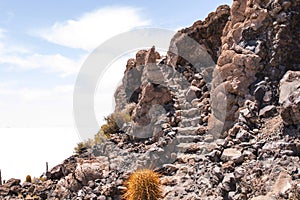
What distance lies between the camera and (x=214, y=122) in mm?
13609

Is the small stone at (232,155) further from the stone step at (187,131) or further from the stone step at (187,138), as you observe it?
the stone step at (187,131)

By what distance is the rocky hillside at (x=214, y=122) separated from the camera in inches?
382

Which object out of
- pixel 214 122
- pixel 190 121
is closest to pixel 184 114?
A: pixel 190 121

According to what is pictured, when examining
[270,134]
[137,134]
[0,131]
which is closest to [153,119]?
[137,134]

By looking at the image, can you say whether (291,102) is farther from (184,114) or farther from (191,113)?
(184,114)

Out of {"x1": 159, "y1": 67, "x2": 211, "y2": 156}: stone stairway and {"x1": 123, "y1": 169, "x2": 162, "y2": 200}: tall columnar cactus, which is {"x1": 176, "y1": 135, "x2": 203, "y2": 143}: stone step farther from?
{"x1": 123, "y1": 169, "x2": 162, "y2": 200}: tall columnar cactus

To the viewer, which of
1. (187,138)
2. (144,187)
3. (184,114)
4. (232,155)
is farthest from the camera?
(184,114)

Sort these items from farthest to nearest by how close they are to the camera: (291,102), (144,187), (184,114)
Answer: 1. (184,114)
2. (291,102)
3. (144,187)

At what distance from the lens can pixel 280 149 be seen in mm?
9594

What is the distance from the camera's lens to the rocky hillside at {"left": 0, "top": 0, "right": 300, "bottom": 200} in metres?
9.70

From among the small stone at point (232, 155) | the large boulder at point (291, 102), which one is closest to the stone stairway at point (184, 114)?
the small stone at point (232, 155)

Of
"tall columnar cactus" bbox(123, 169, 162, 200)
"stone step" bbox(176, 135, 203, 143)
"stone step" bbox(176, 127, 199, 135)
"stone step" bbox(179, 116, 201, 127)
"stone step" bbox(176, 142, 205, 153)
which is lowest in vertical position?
"tall columnar cactus" bbox(123, 169, 162, 200)

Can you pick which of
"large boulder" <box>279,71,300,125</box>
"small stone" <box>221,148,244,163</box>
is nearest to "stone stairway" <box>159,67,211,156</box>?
"small stone" <box>221,148,244,163</box>

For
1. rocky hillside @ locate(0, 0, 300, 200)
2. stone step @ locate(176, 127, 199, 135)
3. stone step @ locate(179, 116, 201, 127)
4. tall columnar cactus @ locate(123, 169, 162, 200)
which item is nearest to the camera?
tall columnar cactus @ locate(123, 169, 162, 200)
